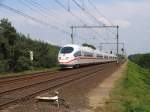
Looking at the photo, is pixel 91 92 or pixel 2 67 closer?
pixel 91 92

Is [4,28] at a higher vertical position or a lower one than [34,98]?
higher

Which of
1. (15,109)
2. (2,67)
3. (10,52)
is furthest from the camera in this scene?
(10,52)

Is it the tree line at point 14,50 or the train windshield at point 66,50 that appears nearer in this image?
the tree line at point 14,50

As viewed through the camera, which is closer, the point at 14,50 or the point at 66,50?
the point at 14,50

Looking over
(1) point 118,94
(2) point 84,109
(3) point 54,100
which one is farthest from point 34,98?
(1) point 118,94

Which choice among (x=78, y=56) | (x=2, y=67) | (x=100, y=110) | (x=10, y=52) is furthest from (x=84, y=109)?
(x=78, y=56)

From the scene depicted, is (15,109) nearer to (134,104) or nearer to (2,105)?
(2,105)

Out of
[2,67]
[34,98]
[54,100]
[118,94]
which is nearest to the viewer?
[54,100]

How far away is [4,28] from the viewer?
164ft

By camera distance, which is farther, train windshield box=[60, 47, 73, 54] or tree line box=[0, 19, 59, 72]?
train windshield box=[60, 47, 73, 54]

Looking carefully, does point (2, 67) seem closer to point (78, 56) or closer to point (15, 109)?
point (78, 56)

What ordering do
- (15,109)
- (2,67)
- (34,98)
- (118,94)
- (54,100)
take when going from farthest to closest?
(2,67) < (118,94) < (34,98) < (54,100) < (15,109)

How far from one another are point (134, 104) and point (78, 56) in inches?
1356

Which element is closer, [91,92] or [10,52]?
[91,92]
